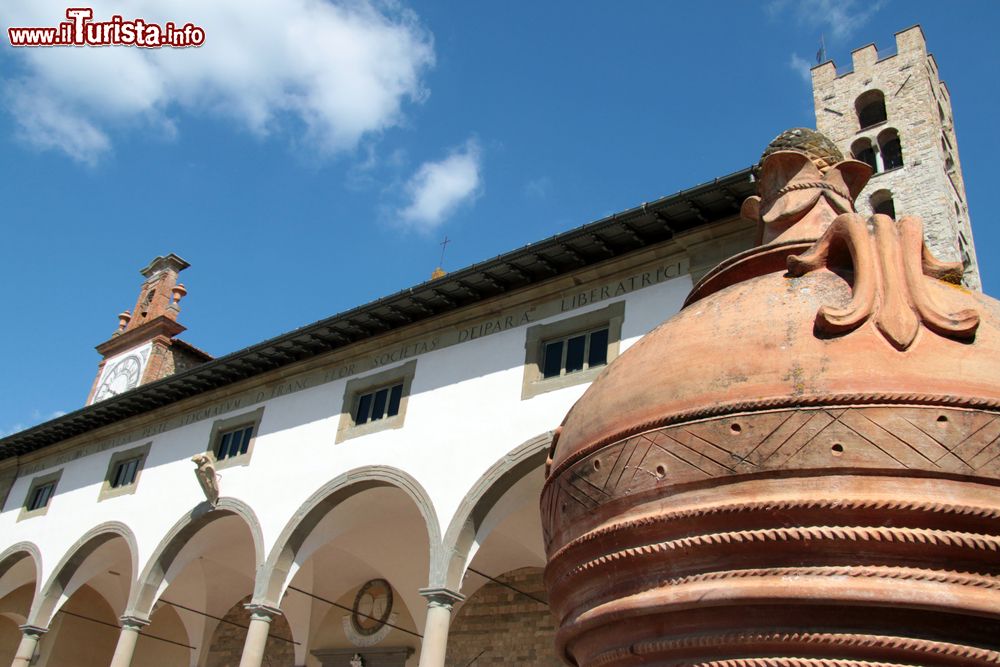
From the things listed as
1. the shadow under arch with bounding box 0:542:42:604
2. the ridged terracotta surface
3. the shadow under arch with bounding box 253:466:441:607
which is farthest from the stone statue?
the ridged terracotta surface

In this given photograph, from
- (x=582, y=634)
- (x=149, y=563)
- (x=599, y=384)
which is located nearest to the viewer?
(x=582, y=634)

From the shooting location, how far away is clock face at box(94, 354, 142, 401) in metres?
23.9

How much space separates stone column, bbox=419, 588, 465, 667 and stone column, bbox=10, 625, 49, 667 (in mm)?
9923

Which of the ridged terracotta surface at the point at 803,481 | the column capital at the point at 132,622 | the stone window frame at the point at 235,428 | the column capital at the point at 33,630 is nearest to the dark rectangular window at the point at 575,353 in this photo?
the stone window frame at the point at 235,428

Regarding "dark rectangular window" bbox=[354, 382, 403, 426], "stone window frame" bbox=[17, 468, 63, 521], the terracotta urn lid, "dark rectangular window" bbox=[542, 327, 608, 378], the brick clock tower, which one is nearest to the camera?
the terracotta urn lid

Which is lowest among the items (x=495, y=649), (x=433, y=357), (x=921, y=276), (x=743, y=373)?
(x=743, y=373)

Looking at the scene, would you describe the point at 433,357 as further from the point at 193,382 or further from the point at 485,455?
the point at 193,382

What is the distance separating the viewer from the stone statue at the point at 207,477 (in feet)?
49.9

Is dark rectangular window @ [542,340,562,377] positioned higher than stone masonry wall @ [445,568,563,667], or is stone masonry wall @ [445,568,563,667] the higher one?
dark rectangular window @ [542,340,562,377]

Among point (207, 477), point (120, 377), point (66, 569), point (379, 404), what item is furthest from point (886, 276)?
point (120, 377)

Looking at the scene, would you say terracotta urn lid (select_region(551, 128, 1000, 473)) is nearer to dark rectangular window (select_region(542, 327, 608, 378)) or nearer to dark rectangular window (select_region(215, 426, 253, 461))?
dark rectangular window (select_region(542, 327, 608, 378))

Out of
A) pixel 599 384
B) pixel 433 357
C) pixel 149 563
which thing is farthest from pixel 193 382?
pixel 599 384

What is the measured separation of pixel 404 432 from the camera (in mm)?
13070

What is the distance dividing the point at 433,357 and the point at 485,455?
2252 millimetres
